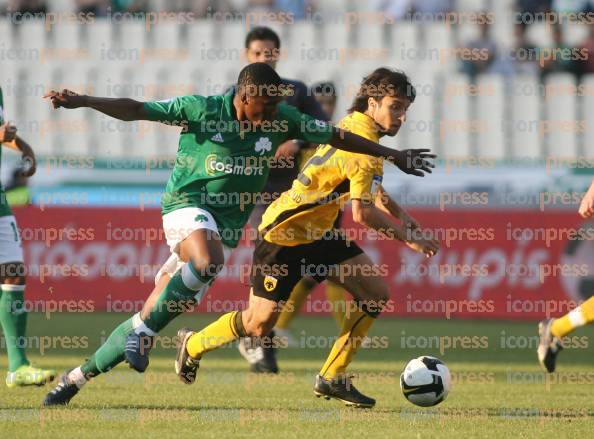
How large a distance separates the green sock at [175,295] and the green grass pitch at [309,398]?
541 millimetres

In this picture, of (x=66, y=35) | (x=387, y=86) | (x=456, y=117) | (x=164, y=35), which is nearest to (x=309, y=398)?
(x=387, y=86)

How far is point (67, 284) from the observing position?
562 inches

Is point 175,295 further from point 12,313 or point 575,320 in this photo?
point 575,320

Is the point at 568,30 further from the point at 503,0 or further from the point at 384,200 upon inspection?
the point at 384,200

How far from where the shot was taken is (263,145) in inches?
282

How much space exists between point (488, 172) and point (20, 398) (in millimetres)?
8138

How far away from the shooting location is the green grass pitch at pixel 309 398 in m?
6.32

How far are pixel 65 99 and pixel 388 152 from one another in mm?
1827

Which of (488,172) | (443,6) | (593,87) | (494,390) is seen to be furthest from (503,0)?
(494,390)

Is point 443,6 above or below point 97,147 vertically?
above

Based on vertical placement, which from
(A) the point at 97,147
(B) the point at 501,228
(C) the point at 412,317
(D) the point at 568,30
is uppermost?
(D) the point at 568,30

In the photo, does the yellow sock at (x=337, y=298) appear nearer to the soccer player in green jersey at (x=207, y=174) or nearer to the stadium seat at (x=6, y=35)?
the soccer player in green jersey at (x=207, y=174)

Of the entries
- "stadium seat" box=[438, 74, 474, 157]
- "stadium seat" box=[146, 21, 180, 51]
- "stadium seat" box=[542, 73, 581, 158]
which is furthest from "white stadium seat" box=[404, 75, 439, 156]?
"stadium seat" box=[146, 21, 180, 51]

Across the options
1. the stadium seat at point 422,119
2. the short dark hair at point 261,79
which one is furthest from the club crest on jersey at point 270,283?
the stadium seat at point 422,119
